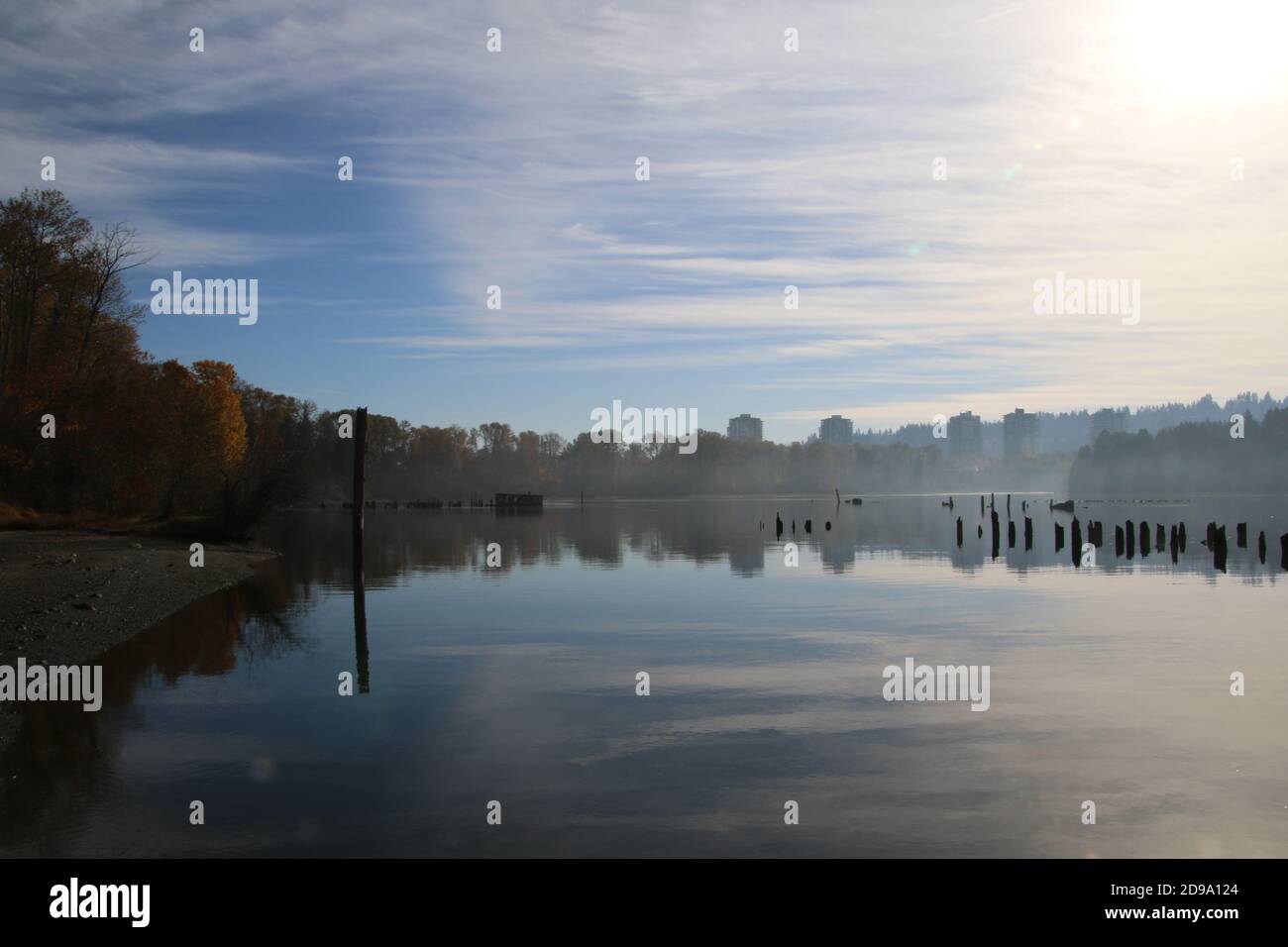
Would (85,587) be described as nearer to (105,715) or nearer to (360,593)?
(360,593)

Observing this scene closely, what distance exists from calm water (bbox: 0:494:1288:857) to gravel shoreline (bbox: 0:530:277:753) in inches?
39.2

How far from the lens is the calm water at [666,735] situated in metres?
11.3

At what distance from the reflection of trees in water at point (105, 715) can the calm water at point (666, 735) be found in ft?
0.22

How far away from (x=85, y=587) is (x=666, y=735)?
21591 mm

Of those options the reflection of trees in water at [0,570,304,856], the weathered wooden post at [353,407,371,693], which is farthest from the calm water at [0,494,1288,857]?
the weathered wooden post at [353,407,371,693]

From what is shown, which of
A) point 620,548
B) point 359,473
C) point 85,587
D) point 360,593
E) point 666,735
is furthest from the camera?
point 620,548

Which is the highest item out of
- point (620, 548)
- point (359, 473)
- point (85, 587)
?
point (359, 473)

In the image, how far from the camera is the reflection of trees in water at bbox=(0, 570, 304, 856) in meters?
11.8

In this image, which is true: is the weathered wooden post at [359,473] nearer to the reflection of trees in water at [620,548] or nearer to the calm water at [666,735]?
the reflection of trees in water at [620,548]

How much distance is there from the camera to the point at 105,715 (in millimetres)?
16453

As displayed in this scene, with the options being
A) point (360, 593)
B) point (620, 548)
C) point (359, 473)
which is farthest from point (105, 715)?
point (620, 548)

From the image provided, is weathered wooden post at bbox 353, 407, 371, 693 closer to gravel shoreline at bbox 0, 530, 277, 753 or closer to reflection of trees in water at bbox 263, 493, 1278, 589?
reflection of trees in water at bbox 263, 493, 1278, 589
